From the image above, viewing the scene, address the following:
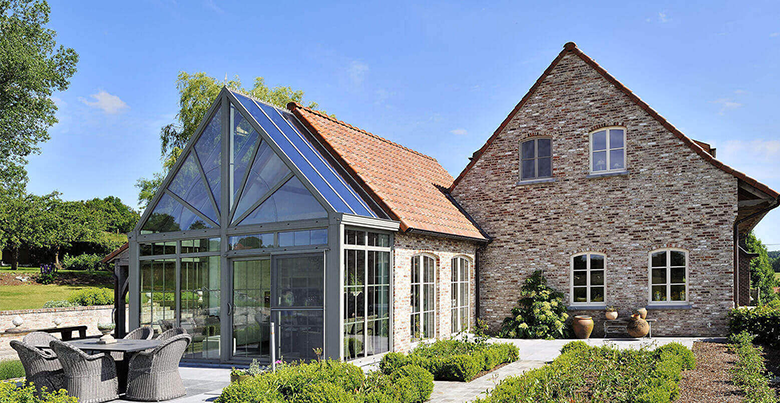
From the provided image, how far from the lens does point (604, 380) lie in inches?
310

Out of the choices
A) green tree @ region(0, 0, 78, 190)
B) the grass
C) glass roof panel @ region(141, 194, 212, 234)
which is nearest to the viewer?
glass roof panel @ region(141, 194, 212, 234)

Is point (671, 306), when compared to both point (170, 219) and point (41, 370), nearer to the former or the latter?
point (170, 219)

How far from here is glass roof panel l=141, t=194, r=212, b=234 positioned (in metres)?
13.2

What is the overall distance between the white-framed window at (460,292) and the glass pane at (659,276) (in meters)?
5.09

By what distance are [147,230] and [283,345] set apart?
16.0 ft

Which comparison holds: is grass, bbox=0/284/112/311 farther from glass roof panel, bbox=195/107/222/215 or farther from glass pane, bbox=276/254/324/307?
glass pane, bbox=276/254/324/307

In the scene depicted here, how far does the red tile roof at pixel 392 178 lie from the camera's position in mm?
13586

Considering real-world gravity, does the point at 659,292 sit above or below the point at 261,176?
below

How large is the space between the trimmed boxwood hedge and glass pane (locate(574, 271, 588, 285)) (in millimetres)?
5811

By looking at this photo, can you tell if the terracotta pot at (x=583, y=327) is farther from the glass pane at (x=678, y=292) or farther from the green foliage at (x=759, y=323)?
the green foliage at (x=759, y=323)

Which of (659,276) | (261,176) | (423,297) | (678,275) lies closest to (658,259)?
(659,276)

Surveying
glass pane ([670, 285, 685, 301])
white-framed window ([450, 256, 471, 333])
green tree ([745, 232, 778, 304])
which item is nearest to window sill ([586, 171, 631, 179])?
glass pane ([670, 285, 685, 301])

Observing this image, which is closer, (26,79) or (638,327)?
(638,327)

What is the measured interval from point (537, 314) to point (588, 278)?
1.86 m
